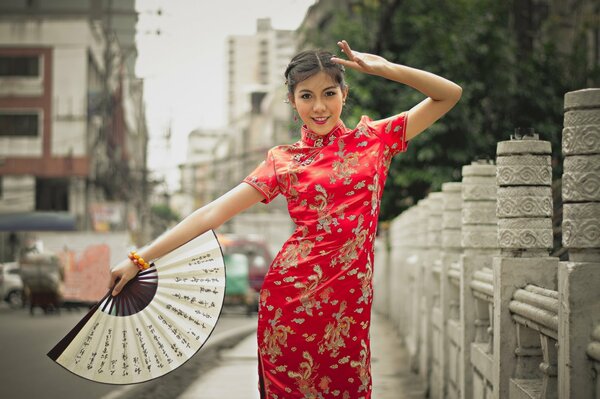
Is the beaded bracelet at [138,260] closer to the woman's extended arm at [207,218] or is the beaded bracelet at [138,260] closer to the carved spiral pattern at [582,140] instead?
the woman's extended arm at [207,218]

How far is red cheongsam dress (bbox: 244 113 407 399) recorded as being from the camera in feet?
12.6

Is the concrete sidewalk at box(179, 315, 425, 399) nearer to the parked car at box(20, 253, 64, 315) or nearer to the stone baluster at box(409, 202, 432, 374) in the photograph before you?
the stone baluster at box(409, 202, 432, 374)

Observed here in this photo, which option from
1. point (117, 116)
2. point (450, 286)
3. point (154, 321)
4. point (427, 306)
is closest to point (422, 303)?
point (427, 306)

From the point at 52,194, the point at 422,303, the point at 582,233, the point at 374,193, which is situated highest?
the point at 52,194

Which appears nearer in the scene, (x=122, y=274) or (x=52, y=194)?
(x=122, y=274)

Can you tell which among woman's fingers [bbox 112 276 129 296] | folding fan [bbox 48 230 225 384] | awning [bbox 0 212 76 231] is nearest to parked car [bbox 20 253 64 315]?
awning [bbox 0 212 76 231]

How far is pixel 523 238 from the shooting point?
525 centimetres

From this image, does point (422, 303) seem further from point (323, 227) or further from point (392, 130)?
point (323, 227)

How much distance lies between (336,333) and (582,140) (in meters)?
1.14

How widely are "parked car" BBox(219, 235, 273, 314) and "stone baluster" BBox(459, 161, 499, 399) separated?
54.2 ft

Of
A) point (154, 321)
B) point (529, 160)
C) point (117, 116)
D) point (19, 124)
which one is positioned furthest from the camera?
point (117, 116)

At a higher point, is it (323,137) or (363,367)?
(323,137)

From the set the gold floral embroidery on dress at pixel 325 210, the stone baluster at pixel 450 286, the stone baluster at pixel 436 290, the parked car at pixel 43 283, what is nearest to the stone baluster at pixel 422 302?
the stone baluster at pixel 436 290

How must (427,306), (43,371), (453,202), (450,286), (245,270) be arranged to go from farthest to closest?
(245,270) → (43,371) → (427,306) → (450,286) → (453,202)
